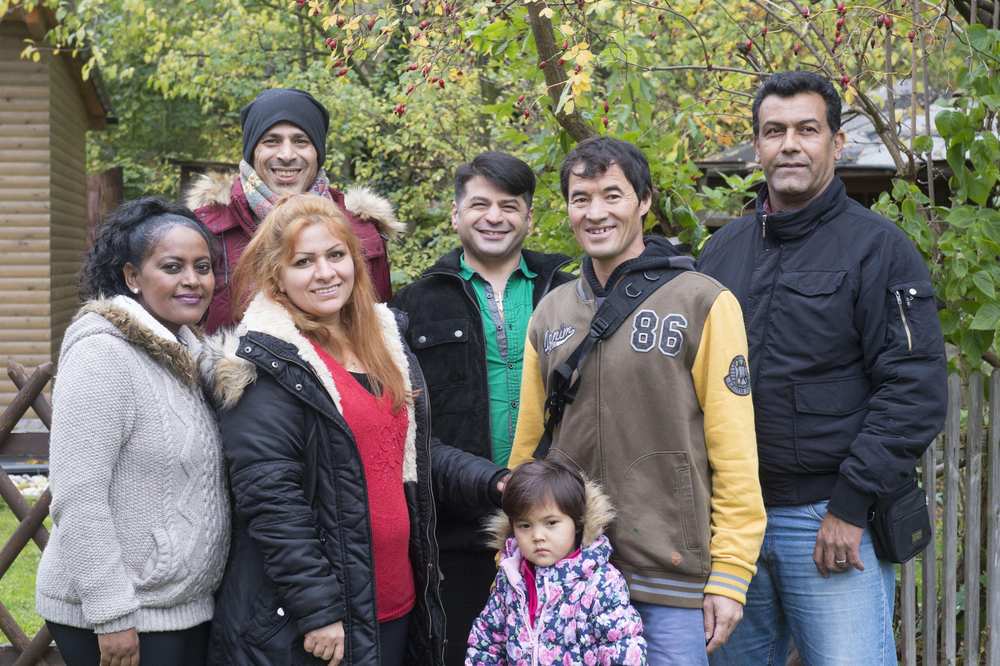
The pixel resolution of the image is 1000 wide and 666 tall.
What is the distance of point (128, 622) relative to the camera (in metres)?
2.67

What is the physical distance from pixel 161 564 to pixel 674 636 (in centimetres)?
139

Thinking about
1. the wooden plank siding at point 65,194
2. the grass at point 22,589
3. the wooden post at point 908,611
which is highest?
the wooden plank siding at point 65,194

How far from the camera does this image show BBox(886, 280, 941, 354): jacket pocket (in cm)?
291

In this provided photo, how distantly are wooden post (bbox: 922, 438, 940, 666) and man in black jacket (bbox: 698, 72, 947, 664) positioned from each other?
3.23 feet

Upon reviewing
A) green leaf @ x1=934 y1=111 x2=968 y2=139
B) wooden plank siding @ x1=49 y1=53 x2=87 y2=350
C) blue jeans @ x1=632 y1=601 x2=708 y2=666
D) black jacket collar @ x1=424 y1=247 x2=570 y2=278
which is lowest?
blue jeans @ x1=632 y1=601 x2=708 y2=666

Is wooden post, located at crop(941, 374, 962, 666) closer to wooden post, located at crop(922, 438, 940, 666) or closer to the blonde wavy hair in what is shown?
wooden post, located at crop(922, 438, 940, 666)

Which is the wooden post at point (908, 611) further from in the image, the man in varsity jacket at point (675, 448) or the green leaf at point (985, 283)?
the man in varsity jacket at point (675, 448)

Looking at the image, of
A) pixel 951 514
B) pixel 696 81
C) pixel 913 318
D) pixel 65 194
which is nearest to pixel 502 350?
pixel 913 318

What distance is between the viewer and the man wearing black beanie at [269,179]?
3.73 m

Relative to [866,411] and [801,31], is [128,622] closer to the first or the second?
[866,411]

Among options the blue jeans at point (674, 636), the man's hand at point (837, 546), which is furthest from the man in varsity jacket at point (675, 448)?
the man's hand at point (837, 546)

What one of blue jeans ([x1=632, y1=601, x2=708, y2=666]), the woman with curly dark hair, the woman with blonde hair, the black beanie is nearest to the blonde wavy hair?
the woman with blonde hair

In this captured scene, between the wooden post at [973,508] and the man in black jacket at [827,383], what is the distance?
45.2 inches

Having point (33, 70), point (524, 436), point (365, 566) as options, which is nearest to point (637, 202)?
point (524, 436)
